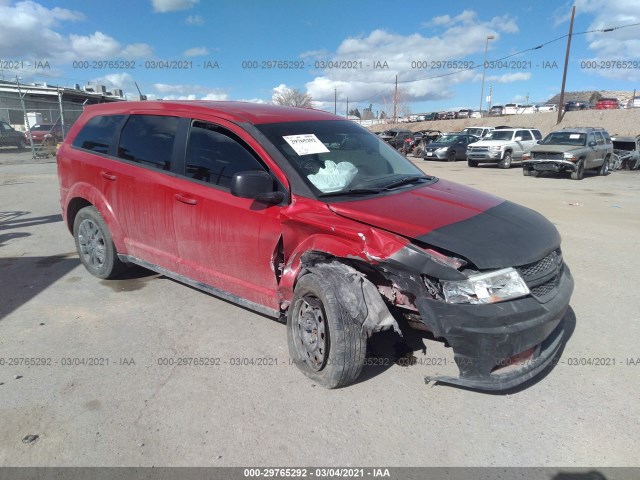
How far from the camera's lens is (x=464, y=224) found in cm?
302

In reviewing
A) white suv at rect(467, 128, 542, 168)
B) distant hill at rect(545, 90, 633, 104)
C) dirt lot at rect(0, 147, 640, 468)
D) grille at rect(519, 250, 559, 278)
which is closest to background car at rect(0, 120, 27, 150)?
white suv at rect(467, 128, 542, 168)

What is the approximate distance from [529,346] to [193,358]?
7.85 ft

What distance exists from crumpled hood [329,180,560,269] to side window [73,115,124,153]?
2903 millimetres

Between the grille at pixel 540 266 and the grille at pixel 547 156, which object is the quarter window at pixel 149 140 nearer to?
the grille at pixel 540 266

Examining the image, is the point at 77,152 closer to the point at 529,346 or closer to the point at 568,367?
the point at 529,346

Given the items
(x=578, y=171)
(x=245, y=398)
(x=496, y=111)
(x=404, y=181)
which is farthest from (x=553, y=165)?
(x=496, y=111)

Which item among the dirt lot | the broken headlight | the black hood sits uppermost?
the black hood

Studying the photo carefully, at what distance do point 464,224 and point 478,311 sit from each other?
2.12 ft

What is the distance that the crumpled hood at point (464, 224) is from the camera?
2775mm

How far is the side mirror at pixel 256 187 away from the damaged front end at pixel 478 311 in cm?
101

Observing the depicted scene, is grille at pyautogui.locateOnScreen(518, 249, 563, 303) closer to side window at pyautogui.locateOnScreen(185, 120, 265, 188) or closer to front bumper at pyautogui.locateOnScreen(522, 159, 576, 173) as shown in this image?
side window at pyautogui.locateOnScreen(185, 120, 265, 188)

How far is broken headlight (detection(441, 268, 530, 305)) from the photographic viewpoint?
2.68m

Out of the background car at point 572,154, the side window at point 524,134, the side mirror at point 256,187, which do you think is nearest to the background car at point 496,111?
the side window at point 524,134

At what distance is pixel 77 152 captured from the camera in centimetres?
505
